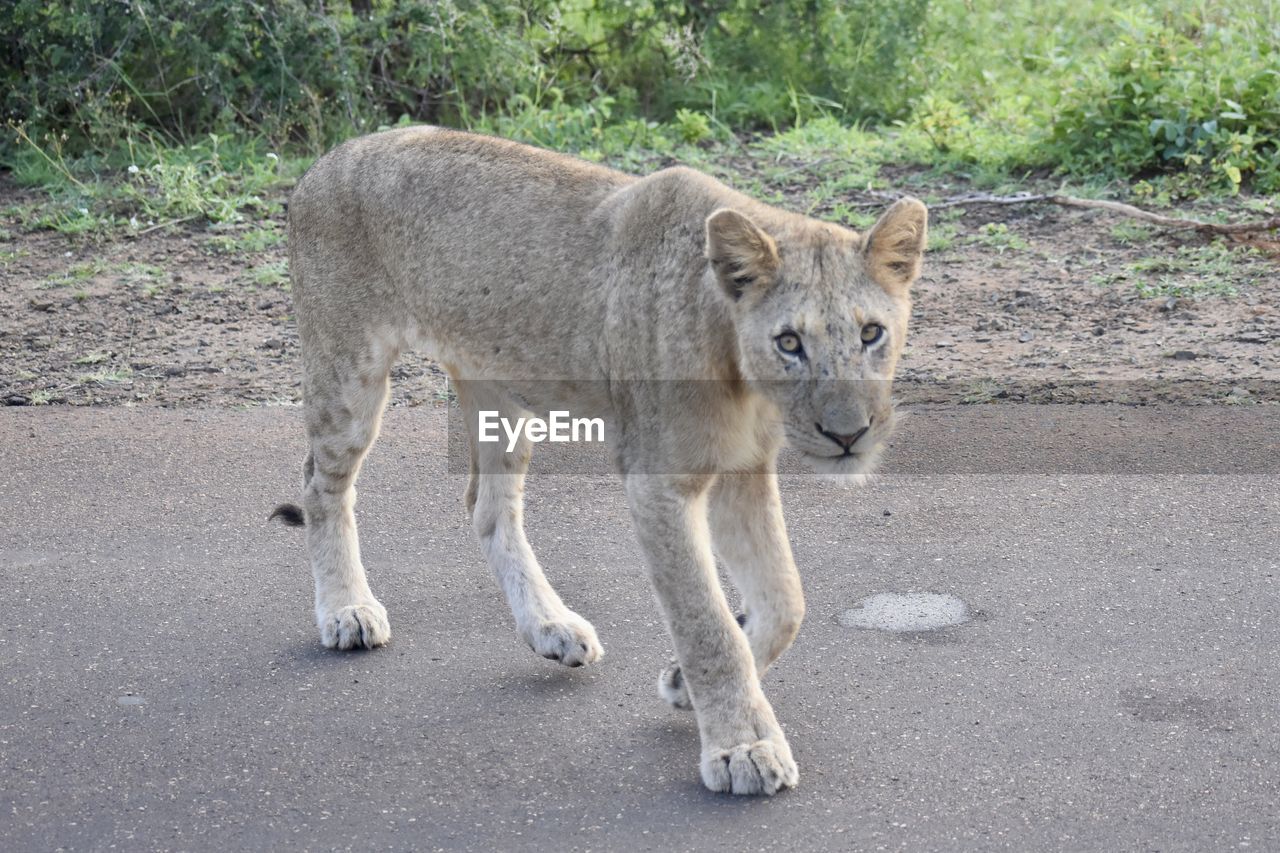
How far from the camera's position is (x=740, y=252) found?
4.01 meters

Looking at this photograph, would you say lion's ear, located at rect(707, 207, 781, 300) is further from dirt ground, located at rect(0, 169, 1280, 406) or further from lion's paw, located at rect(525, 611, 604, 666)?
dirt ground, located at rect(0, 169, 1280, 406)

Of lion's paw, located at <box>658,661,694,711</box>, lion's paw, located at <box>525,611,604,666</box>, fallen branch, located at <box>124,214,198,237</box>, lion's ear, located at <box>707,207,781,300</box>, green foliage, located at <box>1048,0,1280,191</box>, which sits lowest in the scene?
fallen branch, located at <box>124,214,198,237</box>

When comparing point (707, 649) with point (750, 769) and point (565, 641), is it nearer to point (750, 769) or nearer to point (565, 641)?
point (750, 769)

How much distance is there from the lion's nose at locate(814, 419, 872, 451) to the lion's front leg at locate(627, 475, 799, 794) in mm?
464

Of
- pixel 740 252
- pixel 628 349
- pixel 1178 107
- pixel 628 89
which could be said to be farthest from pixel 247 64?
pixel 740 252

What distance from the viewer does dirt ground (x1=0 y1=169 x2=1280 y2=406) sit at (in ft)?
23.4

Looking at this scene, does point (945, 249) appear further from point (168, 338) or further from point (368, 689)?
point (368, 689)

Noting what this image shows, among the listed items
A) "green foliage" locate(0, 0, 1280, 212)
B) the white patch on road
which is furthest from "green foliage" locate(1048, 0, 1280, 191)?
the white patch on road

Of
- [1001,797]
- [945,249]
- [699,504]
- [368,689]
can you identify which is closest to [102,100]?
[945,249]

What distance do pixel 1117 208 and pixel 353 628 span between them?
541cm

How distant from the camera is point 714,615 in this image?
414 centimetres

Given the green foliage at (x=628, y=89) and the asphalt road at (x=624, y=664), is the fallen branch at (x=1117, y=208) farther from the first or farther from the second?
the asphalt road at (x=624, y=664)

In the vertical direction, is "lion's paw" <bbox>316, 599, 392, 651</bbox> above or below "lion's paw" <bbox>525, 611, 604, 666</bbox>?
below

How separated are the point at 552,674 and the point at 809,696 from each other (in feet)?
2.54
